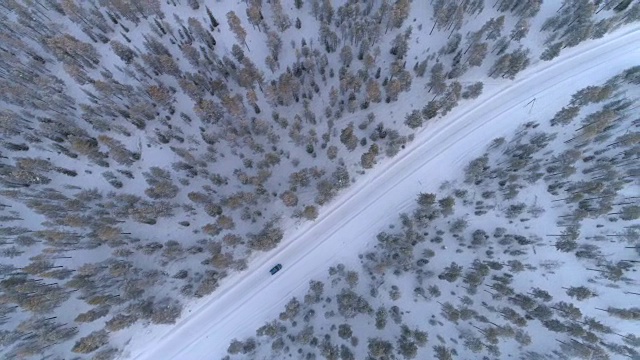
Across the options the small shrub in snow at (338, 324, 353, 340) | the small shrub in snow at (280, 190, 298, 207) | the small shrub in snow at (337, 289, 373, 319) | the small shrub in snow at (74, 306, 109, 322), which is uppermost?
the small shrub in snow at (74, 306, 109, 322)

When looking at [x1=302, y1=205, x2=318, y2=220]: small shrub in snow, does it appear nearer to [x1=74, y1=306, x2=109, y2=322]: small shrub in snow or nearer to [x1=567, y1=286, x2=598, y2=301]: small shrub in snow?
[x1=74, y1=306, x2=109, y2=322]: small shrub in snow

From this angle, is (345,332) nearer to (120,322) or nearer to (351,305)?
(351,305)

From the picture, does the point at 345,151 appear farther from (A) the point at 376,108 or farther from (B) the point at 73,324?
(B) the point at 73,324

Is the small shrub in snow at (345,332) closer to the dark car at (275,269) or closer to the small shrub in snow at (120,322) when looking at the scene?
the dark car at (275,269)

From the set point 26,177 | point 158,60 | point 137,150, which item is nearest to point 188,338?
point 137,150

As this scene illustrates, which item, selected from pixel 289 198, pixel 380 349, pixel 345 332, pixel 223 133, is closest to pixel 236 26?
pixel 223 133

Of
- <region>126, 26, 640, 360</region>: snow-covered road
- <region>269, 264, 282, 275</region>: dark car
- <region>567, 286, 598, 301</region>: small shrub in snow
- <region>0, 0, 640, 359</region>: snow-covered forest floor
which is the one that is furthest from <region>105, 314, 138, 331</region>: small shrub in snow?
<region>567, 286, 598, 301</region>: small shrub in snow
